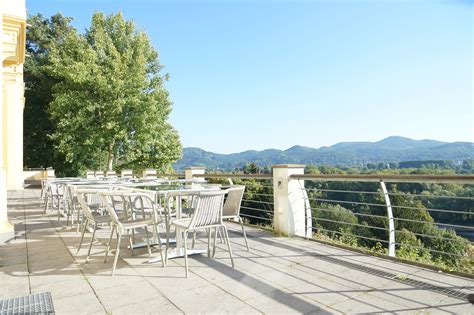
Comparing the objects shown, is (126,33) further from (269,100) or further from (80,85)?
(269,100)

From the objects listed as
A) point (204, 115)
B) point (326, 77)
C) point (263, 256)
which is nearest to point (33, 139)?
point (204, 115)

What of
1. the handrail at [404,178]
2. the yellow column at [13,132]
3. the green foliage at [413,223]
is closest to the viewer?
the handrail at [404,178]

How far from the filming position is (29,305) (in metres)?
2.42

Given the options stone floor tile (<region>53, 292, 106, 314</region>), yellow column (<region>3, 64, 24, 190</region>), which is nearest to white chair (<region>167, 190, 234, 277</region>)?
stone floor tile (<region>53, 292, 106, 314</region>)

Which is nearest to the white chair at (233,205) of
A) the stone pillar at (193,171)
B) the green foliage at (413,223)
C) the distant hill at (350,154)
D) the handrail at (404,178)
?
the green foliage at (413,223)

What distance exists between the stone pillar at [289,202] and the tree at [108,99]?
1260 centimetres

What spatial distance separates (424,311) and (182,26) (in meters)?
11.0

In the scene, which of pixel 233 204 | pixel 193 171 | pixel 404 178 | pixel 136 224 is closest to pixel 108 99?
pixel 193 171

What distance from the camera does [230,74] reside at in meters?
18.2

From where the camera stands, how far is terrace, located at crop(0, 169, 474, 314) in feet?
7.81

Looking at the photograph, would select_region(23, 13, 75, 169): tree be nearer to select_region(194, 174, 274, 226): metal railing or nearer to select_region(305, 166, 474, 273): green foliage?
select_region(194, 174, 274, 226): metal railing

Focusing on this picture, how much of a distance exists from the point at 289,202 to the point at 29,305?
11.4 ft

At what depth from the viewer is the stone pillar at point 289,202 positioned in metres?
4.89

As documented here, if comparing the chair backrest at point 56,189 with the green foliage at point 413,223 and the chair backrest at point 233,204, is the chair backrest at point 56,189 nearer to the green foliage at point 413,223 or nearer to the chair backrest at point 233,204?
the chair backrest at point 233,204
